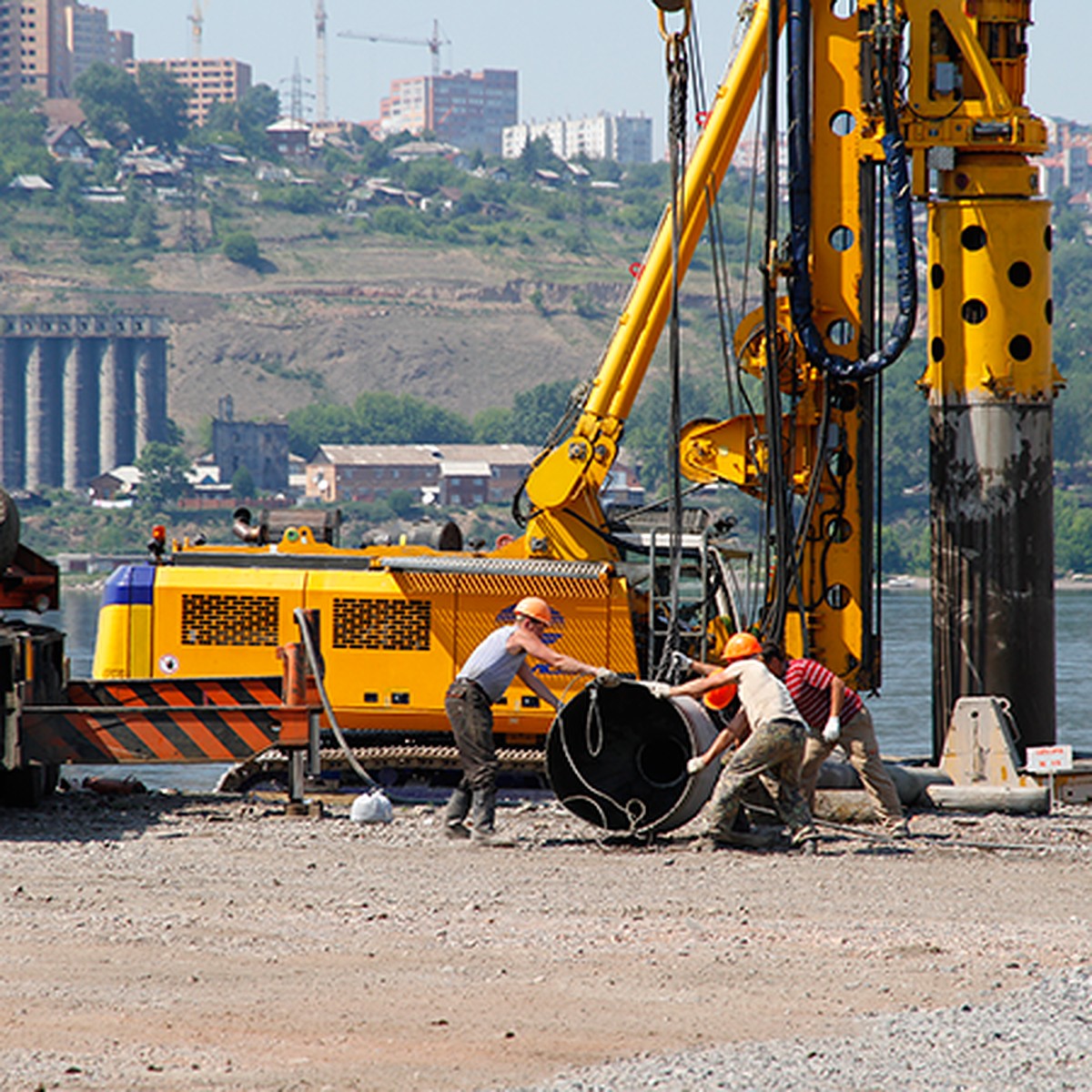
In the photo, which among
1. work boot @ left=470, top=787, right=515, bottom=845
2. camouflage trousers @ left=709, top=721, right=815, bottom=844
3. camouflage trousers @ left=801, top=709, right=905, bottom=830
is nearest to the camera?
camouflage trousers @ left=709, top=721, right=815, bottom=844

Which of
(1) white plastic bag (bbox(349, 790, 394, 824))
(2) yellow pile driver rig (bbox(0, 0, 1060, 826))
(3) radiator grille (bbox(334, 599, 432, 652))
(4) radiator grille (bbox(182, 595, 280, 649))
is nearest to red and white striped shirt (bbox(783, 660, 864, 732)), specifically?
(1) white plastic bag (bbox(349, 790, 394, 824))

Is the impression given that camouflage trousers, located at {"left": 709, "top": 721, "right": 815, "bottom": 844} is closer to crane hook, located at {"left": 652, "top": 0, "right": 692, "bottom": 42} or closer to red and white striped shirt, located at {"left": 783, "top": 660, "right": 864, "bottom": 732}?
red and white striped shirt, located at {"left": 783, "top": 660, "right": 864, "bottom": 732}

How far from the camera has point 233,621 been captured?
1808 cm

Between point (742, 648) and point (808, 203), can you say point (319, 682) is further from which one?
point (808, 203)

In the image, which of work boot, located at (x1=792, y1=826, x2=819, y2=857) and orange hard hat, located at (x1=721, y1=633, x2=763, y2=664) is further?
orange hard hat, located at (x1=721, y1=633, x2=763, y2=664)

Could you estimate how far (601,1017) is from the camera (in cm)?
892

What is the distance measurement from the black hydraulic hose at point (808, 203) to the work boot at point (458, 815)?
21.3 feet

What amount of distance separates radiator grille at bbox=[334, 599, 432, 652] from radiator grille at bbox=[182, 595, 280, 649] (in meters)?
0.55

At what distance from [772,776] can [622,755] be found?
1.25m

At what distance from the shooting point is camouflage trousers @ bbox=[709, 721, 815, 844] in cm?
1348

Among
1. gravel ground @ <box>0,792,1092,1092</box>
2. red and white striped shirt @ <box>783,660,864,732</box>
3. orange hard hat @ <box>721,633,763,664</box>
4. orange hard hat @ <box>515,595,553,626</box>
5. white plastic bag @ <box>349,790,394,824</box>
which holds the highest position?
orange hard hat @ <box>515,595,553,626</box>

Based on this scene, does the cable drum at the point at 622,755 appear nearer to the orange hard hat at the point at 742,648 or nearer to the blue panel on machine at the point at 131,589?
the orange hard hat at the point at 742,648

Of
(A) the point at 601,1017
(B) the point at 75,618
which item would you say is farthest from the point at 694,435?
(B) the point at 75,618

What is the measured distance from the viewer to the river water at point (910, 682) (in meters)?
32.2
